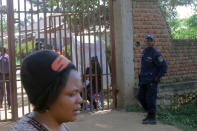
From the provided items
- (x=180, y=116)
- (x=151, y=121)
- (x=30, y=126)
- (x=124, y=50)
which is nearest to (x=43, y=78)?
(x=30, y=126)

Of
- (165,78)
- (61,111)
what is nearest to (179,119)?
(165,78)

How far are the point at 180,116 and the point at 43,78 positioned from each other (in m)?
5.06

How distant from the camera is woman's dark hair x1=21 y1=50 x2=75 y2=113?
979 millimetres

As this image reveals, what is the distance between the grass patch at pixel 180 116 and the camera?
496 cm

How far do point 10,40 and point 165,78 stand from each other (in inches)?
138

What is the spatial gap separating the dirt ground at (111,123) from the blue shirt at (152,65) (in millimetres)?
809

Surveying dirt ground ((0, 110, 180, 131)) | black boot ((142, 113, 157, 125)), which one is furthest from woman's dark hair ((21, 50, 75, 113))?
black boot ((142, 113, 157, 125))

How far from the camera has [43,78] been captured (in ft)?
3.20

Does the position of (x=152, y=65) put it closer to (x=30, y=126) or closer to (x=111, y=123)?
(x=111, y=123)

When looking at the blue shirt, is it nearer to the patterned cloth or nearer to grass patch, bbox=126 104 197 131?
grass patch, bbox=126 104 197 131

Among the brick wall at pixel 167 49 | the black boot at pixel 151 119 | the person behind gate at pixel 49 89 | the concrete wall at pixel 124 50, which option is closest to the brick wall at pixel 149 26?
the brick wall at pixel 167 49

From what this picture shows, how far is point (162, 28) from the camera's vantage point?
6.26 metres

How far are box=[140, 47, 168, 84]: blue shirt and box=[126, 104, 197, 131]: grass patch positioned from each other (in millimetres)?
931

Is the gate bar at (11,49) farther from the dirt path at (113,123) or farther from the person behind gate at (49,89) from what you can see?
the person behind gate at (49,89)
